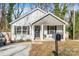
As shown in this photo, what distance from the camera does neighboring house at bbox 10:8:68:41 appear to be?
76.4 feet

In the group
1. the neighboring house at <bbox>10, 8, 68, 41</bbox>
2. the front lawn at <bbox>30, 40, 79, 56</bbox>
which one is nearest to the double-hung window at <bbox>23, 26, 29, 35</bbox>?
the neighboring house at <bbox>10, 8, 68, 41</bbox>

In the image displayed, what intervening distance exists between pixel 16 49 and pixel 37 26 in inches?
30.9

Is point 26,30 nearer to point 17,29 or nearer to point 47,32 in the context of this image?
point 17,29

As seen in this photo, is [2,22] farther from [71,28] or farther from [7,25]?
[71,28]

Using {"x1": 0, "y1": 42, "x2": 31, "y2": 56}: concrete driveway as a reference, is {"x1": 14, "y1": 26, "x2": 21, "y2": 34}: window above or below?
above

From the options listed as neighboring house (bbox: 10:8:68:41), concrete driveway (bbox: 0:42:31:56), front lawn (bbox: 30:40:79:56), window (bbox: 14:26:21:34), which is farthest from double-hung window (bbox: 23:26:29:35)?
front lawn (bbox: 30:40:79:56)

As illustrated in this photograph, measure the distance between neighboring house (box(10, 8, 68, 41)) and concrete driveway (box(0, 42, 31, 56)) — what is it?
0.17 m

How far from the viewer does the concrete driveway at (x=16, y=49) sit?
914 inches

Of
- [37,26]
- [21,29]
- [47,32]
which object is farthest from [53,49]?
[21,29]

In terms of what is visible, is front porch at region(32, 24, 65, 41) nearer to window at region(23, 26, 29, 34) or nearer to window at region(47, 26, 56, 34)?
window at region(47, 26, 56, 34)

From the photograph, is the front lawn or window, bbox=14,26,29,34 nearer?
the front lawn

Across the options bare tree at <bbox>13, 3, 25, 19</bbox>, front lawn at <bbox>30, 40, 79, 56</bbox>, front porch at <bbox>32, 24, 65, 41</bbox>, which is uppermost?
bare tree at <bbox>13, 3, 25, 19</bbox>

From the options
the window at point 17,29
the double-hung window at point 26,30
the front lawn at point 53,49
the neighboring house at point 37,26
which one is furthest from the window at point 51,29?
the window at point 17,29

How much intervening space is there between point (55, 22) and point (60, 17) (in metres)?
0.18
